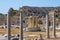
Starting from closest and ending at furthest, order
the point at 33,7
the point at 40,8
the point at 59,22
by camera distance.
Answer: the point at 40,8
the point at 33,7
the point at 59,22

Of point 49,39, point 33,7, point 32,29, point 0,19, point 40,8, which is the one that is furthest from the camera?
point 0,19

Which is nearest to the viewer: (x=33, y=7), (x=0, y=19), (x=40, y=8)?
(x=40, y=8)

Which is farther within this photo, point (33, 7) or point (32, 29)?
point (32, 29)

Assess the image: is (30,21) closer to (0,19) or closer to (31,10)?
(31,10)

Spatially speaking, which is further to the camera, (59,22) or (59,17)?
(59,17)

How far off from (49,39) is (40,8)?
36.3ft

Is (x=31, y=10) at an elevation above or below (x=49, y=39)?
above

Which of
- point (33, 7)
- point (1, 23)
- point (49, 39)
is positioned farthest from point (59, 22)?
point (49, 39)

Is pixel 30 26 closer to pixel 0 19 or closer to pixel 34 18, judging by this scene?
pixel 34 18

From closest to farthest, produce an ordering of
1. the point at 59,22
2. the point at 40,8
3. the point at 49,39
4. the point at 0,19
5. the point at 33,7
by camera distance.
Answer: the point at 49,39 < the point at 40,8 < the point at 33,7 < the point at 59,22 < the point at 0,19

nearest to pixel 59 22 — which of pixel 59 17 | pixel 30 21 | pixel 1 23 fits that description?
pixel 59 17

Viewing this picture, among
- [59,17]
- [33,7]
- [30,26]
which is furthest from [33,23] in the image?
[59,17]

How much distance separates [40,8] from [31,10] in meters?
2.19

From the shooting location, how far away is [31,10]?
104 feet
